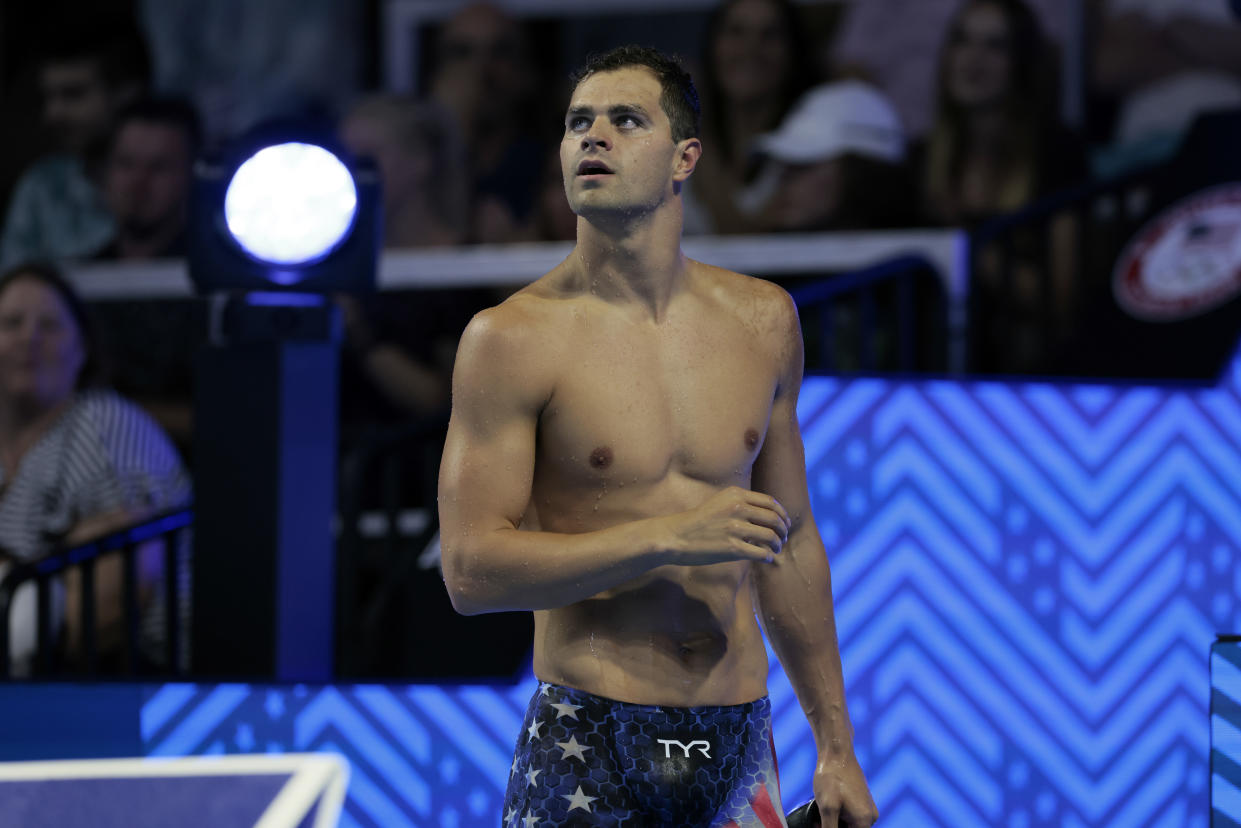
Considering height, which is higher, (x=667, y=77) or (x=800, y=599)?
(x=667, y=77)

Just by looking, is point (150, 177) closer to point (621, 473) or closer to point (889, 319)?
point (889, 319)

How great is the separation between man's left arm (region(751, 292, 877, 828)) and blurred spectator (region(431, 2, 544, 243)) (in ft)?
14.5

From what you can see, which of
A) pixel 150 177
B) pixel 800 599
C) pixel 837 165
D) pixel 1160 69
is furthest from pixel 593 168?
pixel 150 177

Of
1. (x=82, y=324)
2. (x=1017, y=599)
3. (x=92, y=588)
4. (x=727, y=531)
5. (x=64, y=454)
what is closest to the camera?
(x=727, y=531)

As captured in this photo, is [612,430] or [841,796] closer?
[612,430]

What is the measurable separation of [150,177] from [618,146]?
5339mm

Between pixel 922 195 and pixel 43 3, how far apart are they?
4175mm

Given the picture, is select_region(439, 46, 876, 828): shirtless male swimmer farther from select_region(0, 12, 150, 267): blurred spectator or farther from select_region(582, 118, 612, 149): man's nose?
select_region(0, 12, 150, 267): blurred spectator

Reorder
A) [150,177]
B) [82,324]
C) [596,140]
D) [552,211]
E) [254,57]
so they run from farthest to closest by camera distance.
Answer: [254,57] < [150,177] < [552,211] < [82,324] < [596,140]

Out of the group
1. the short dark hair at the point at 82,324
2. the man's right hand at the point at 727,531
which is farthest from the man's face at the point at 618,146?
the short dark hair at the point at 82,324

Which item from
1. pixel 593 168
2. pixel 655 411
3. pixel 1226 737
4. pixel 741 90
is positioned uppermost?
pixel 741 90

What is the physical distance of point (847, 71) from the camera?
5.73 m

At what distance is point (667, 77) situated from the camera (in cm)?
160

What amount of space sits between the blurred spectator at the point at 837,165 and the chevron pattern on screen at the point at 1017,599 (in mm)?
2910
